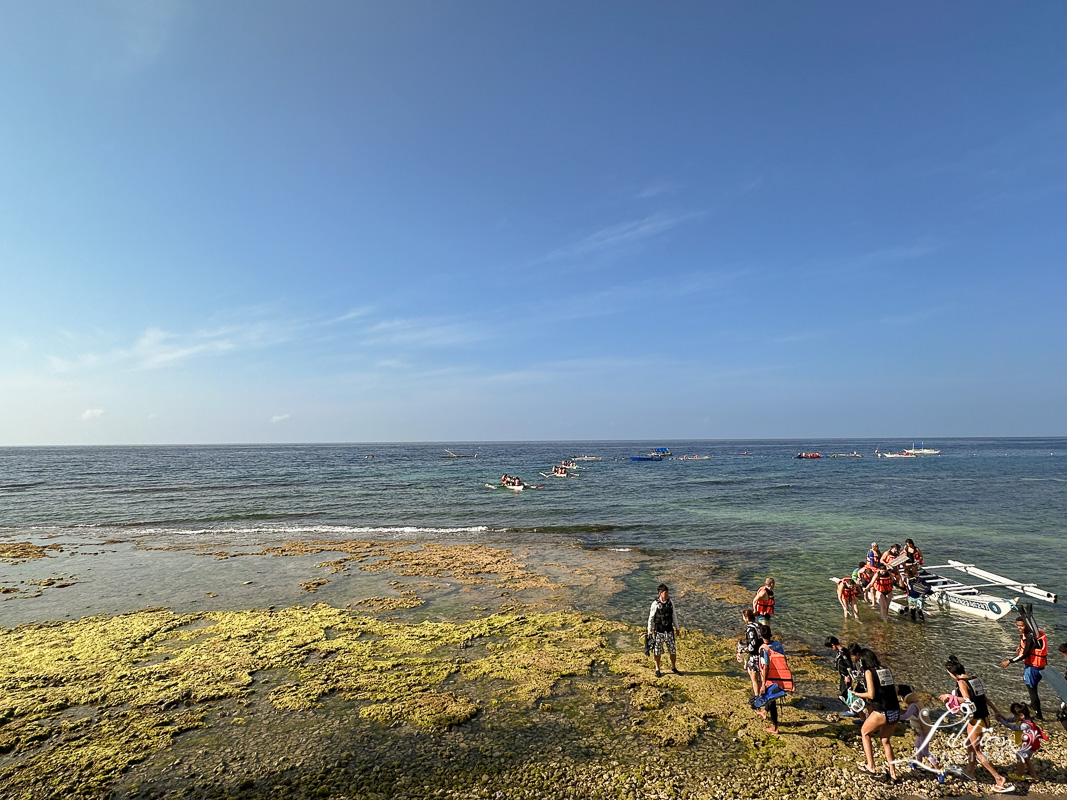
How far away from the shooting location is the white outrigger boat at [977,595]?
1580 centimetres

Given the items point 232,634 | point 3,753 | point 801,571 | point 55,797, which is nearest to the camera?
point 55,797

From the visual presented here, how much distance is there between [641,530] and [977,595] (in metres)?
18.1

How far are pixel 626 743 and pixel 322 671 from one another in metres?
7.24

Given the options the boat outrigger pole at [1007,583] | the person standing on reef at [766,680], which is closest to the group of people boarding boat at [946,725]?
the person standing on reef at [766,680]

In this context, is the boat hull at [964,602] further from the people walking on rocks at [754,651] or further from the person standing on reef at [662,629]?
the person standing on reef at [662,629]

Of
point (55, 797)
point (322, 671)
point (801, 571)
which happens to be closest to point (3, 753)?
point (55, 797)

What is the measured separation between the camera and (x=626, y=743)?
9.14 m

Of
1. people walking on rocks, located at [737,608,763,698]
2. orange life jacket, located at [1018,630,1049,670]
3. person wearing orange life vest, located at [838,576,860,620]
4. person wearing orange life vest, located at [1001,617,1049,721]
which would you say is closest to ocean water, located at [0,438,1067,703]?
person wearing orange life vest, located at [838,576,860,620]

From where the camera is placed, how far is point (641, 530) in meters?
33.3

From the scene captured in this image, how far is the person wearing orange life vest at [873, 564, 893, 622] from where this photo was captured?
52.3ft

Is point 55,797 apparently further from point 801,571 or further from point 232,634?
point 801,571

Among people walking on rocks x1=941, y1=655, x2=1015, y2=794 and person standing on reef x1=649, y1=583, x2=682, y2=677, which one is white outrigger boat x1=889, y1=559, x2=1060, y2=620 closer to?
people walking on rocks x1=941, y1=655, x2=1015, y2=794

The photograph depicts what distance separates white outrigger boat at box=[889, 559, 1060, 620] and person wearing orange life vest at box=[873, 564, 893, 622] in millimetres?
961

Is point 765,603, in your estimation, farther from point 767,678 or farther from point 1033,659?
point 1033,659
